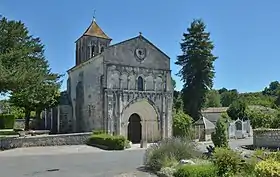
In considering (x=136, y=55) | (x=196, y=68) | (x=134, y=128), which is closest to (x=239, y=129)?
(x=196, y=68)

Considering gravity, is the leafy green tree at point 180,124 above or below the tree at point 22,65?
below

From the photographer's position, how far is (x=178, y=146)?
53.6ft

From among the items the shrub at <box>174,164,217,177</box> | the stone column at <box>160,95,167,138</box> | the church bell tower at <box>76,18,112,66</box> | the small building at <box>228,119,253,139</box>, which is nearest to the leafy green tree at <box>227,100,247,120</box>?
the small building at <box>228,119,253,139</box>

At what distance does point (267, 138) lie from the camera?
97.6 feet

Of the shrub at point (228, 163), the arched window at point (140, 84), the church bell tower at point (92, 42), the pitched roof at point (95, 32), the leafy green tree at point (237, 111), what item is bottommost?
the shrub at point (228, 163)

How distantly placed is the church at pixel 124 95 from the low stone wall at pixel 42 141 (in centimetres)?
373

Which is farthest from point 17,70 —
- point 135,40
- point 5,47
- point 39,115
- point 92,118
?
point 39,115

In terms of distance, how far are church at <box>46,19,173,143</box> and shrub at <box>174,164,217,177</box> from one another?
22.9 metres

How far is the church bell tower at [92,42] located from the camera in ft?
145

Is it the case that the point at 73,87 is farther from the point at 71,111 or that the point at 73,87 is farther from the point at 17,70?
the point at 17,70

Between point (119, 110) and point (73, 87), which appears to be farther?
point (73, 87)

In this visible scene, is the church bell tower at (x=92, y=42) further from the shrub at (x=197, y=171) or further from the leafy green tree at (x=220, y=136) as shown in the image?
the shrub at (x=197, y=171)

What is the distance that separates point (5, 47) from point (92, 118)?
1222 cm

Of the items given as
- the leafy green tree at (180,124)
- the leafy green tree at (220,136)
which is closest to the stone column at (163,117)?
the leafy green tree at (180,124)
